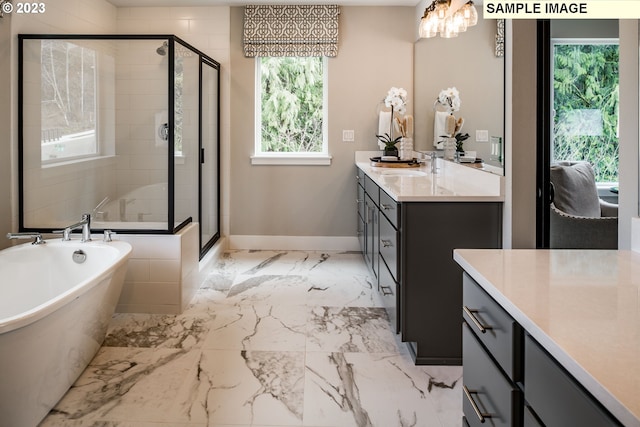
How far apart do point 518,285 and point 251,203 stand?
4.59m

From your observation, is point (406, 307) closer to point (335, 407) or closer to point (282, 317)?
point (335, 407)

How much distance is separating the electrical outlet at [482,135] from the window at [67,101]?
2.49m

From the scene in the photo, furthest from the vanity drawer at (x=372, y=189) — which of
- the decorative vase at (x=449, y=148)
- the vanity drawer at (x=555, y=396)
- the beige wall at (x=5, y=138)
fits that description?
the vanity drawer at (x=555, y=396)

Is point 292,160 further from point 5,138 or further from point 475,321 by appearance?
point 475,321

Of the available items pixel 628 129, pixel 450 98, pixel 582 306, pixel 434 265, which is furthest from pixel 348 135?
pixel 582 306

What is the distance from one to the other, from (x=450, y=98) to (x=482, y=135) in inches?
39.6

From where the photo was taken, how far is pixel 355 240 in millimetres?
5738

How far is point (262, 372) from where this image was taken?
2.80 m

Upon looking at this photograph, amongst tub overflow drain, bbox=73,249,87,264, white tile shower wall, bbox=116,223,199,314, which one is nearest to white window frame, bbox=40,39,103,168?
white tile shower wall, bbox=116,223,199,314

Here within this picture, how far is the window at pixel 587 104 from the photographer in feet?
6.68

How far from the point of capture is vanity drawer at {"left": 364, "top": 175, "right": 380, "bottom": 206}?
377 centimetres

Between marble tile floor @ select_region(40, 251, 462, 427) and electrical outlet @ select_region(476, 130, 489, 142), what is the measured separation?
4.04 feet

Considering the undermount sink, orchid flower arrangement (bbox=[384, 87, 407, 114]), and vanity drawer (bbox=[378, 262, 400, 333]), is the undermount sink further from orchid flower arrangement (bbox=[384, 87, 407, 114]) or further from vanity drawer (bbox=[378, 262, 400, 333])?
orchid flower arrangement (bbox=[384, 87, 407, 114])

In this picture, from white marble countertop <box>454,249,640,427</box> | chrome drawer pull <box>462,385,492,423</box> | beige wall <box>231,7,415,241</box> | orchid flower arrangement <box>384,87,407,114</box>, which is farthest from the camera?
beige wall <box>231,7,415,241</box>
